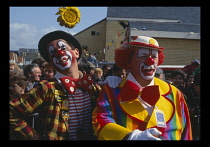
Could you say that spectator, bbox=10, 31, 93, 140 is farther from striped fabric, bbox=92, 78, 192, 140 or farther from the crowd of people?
striped fabric, bbox=92, 78, 192, 140

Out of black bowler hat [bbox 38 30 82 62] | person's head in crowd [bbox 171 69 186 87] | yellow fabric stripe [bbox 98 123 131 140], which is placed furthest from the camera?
person's head in crowd [bbox 171 69 186 87]

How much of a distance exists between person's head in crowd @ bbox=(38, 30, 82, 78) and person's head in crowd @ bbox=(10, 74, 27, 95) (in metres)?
0.47

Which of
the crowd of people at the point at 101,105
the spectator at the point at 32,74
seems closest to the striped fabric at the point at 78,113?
the crowd of people at the point at 101,105

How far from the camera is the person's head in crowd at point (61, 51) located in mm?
2406

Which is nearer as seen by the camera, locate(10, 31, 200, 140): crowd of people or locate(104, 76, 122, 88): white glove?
locate(10, 31, 200, 140): crowd of people

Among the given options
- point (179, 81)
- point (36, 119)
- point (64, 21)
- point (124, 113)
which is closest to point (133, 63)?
point (124, 113)

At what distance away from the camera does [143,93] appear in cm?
223

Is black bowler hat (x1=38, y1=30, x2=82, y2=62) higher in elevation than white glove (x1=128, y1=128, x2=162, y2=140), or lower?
higher

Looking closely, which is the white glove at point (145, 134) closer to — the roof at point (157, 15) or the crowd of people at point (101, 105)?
the crowd of people at point (101, 105)

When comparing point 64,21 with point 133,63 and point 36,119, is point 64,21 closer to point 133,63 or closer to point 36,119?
point 133,63

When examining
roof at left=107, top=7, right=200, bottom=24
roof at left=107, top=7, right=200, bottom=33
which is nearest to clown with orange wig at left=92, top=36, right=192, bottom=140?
roof at left=107, top=7, right=200, bottom=33

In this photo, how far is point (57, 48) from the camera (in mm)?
2451

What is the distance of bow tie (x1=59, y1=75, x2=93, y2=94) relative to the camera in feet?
7.64

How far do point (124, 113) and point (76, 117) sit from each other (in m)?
0.45
